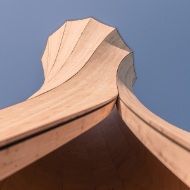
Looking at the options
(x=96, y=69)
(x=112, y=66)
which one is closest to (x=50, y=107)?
(x=96, y=69)

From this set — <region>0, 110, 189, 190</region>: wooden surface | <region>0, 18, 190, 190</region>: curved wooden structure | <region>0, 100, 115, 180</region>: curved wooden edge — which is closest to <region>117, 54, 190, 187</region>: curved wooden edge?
<region>0, 18, 190, 190</region>: curved wooden structure

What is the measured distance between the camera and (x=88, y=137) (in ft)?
23.8

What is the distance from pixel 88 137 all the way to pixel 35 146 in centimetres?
493

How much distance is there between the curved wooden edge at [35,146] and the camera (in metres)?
2.04

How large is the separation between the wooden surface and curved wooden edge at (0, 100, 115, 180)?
6.78ft

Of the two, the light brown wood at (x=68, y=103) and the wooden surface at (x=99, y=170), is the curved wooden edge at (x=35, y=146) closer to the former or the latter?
the light brown wood at (x=68, y=103)

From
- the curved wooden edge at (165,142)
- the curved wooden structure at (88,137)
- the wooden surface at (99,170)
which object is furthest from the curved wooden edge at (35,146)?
the wooden surface at (99,170)

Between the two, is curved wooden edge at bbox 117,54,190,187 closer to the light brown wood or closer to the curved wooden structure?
the curved wooden structure

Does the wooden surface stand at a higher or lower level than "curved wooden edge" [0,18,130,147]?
lower

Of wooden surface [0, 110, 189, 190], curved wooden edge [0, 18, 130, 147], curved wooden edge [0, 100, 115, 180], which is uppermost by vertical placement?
curved wooden edge [0, 100, 115, 180]

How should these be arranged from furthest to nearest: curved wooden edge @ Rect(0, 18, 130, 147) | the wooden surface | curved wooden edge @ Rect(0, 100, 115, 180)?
the wooden surface < curved wooden edge @ Rect(0, 18, 130, 147) < curved wooden edge @ Rect(0, 100, 115, 180)

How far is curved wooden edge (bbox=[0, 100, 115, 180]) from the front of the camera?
2.04 meters

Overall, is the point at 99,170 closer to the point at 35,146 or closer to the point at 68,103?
the point at 68,103

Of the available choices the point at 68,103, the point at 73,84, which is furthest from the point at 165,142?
the point at 73,84
